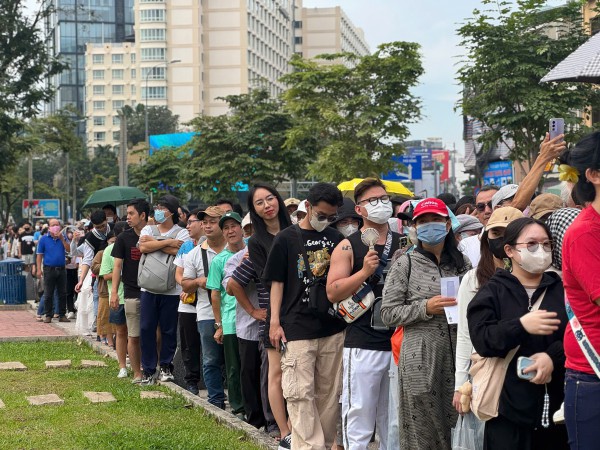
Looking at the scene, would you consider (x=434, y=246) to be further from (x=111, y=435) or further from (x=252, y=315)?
(x=111, y=435)

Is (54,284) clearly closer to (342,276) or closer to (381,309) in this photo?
(342,276)

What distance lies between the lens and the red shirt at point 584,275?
13.4 ft

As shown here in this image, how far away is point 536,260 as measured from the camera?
5.05 m

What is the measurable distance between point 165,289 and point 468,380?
6.62 metres

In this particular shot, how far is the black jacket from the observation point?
495 cm

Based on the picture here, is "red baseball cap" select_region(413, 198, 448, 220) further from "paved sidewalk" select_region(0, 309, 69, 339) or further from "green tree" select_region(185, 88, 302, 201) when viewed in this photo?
"green tree" select_region(185, 88, 302, 201)

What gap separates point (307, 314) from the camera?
776 cm

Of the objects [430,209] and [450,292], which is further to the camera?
[430,209]

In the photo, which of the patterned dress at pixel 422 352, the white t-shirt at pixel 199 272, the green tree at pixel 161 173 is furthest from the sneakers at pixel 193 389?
the green tree at pixel 161 173

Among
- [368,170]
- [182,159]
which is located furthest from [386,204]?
[182,159]

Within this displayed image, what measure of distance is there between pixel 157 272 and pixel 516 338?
280 inches

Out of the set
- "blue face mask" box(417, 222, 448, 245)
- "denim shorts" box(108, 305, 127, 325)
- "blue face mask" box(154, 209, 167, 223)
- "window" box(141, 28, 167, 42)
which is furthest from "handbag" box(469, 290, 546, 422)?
"window" box(141, 28, 167, 42)

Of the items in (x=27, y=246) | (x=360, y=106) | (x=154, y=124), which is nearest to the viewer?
(x=27, y=246)

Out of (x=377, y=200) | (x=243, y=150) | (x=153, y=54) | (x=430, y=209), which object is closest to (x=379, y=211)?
(x=377, y=200)
